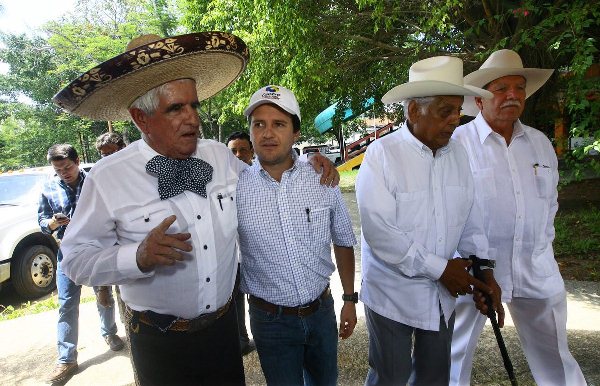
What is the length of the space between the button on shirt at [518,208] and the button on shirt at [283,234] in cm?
115

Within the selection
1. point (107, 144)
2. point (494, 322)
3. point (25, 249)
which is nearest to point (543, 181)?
point (494, 322)

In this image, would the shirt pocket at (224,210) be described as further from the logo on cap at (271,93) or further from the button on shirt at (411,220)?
the button on shirt at (411,220)

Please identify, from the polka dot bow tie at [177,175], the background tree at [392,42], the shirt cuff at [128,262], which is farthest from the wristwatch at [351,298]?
the background tree at [392,42]

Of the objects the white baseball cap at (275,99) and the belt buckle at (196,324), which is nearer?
the belt buckle at (196,324)

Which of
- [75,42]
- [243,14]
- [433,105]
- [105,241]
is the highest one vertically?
[75,42]

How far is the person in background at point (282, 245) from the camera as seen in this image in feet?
6.98

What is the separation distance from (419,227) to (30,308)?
5.90 metres

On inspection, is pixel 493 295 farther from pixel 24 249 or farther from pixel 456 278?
pixel 24 249

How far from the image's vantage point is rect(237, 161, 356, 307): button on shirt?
212 centimetres

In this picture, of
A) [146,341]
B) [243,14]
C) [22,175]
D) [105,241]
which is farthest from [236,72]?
[22,175]

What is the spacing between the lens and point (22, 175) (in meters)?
7.23

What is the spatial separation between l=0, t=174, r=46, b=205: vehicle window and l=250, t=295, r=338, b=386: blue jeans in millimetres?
6207

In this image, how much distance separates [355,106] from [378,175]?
731 centimetres

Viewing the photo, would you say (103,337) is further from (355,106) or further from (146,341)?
(355,106)
